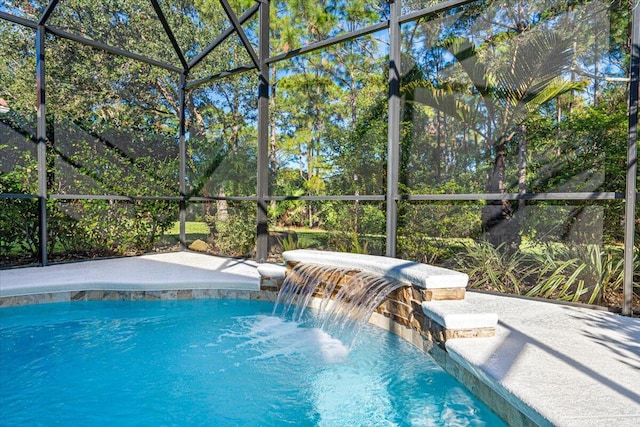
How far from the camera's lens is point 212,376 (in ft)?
9.23

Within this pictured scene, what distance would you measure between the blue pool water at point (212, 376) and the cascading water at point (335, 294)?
0.58ft

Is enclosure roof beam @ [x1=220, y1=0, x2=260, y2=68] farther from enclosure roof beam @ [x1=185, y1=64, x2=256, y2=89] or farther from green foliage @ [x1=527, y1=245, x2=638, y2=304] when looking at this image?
green foliage @ [x1=527, y1=245, x2=638, y2=304]

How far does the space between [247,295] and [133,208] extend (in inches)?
145

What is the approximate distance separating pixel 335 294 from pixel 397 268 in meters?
0.82

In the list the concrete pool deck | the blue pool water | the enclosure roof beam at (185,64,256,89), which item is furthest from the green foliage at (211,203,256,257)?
the blue pool water

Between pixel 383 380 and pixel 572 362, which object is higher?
pixel 572 362

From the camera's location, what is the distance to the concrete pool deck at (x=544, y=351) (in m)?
1.75

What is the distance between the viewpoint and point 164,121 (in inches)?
455

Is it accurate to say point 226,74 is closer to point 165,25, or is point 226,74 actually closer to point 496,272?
point 165,25

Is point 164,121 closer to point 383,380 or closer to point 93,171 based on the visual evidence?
point 93,171

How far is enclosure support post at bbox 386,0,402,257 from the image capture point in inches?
184

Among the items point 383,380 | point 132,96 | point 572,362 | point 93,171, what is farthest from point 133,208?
point 572,362

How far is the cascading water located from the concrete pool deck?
1.99 ft

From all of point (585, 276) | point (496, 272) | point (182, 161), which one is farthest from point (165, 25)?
point (585, 276)
